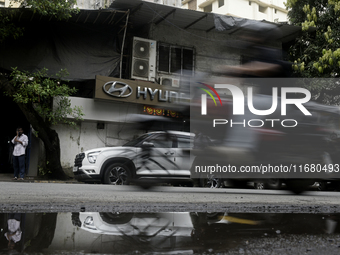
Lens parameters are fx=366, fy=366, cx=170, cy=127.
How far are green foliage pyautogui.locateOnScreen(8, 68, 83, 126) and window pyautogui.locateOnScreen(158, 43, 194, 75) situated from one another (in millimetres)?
4853

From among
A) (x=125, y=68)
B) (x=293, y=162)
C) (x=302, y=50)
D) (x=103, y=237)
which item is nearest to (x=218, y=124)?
(x=293, y=162)

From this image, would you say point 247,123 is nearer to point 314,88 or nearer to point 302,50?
point 314,88

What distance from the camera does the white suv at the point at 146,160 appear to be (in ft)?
26.5

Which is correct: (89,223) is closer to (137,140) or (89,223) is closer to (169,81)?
(137,140)

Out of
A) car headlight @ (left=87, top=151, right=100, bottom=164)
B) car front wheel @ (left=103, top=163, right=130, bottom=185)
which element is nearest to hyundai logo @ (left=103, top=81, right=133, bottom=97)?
car headlight @ (left=87, top=151, right=100, bottom=164)

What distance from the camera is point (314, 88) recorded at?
1522 centimetres

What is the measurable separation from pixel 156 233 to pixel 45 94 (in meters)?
11.2

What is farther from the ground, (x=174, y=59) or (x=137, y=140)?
(x=174, y=59)

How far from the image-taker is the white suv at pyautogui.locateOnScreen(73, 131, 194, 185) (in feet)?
26.5

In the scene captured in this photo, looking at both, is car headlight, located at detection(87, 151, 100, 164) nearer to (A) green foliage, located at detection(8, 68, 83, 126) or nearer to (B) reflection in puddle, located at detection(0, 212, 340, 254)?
(A) green foliage, located at detection(8, 68, 83, 126)

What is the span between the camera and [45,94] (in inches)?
520

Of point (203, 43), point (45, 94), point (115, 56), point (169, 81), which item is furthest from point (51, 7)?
point (203, 43)

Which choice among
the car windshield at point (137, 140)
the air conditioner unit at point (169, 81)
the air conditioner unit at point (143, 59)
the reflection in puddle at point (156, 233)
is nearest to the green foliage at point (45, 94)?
the air conditioner unit at point (143, 59)

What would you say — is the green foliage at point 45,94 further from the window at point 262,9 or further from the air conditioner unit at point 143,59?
the window at point 262,9
